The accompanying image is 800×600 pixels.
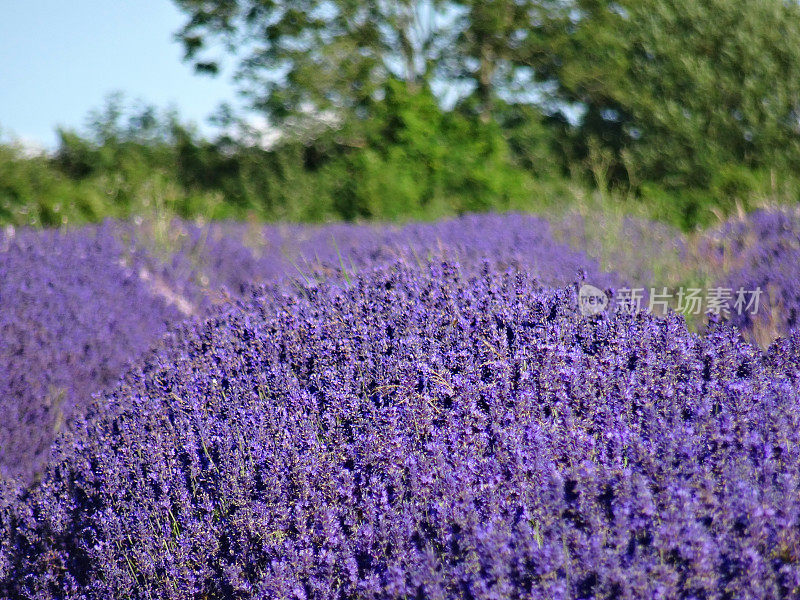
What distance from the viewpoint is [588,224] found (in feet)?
22.3

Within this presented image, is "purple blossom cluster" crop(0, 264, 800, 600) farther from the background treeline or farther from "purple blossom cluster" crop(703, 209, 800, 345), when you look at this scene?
the background treeline

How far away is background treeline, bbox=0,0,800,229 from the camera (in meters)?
10.6

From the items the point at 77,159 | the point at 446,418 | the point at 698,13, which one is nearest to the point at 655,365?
the point at 446,418

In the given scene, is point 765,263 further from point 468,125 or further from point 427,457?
point 468,125

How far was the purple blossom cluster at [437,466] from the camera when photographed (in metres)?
1.67

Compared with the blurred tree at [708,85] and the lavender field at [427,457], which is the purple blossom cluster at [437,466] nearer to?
the lavender field at [427,457]

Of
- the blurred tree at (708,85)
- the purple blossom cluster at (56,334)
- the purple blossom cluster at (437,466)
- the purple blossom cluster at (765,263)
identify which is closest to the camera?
the purple blossom cluster at (437,466)

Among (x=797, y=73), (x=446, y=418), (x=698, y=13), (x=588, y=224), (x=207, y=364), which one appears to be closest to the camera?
(x=446, y=418)

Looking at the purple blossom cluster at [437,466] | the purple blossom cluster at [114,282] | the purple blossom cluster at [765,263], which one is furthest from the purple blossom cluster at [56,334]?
the purple blossom cluster at [765,263]

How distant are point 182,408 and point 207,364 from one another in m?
0.37

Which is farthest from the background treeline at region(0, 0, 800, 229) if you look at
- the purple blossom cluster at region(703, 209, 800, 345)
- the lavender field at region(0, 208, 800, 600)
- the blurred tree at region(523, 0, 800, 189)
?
the lavender field at region(0, 208, 800, 600)

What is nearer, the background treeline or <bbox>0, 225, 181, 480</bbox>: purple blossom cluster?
<bbox>0, 225, 181, 480</bbox>: purple blossom cluster

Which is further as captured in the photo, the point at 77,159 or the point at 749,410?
the point at 77,159

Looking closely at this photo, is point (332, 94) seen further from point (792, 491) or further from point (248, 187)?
point (792, 491)
